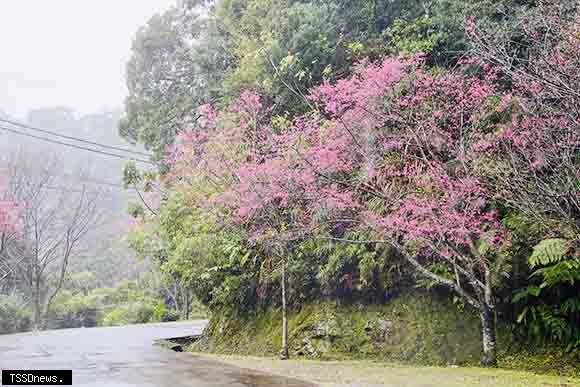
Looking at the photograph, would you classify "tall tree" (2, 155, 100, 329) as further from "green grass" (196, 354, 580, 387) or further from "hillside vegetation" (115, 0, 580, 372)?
"green grass" (196, 354, 580, 387)

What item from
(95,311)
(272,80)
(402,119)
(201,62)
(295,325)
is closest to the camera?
(402,119)

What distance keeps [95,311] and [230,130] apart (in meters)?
19.7

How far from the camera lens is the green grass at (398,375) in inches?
283

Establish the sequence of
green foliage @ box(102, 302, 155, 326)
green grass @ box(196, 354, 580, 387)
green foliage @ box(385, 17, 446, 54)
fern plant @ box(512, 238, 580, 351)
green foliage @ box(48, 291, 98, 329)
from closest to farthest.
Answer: green grass @ box(196, 354, 580, 387) → fern plant @ box(512, 238, 580, 351) → green foliage @ box(385, 17, 446, 54) → green foliage @ box(48, 291, 98, 329) → green foliage @ box(102, 302, 155, 326)

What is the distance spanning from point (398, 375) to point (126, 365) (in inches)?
191

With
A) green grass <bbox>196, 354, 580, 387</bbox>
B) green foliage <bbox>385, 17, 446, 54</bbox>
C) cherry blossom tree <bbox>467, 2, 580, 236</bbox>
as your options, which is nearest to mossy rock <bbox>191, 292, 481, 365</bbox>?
green grass <bbox>196, 354, 580, 387</bbox>

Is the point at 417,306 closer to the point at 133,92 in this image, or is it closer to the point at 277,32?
the point at 277,32

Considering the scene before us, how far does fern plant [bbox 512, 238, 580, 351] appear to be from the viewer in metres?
8.41

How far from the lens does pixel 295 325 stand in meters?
12.6

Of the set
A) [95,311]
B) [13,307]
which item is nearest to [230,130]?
[13,307]

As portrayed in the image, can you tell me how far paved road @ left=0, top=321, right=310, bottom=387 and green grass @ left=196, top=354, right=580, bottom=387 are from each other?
59 centimetres

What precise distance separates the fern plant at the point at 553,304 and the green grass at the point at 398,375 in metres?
1.42

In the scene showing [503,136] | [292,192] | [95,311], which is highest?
[503,136]

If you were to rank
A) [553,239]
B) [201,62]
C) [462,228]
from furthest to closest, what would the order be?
[201,62] → [462,228] → [553,239]
